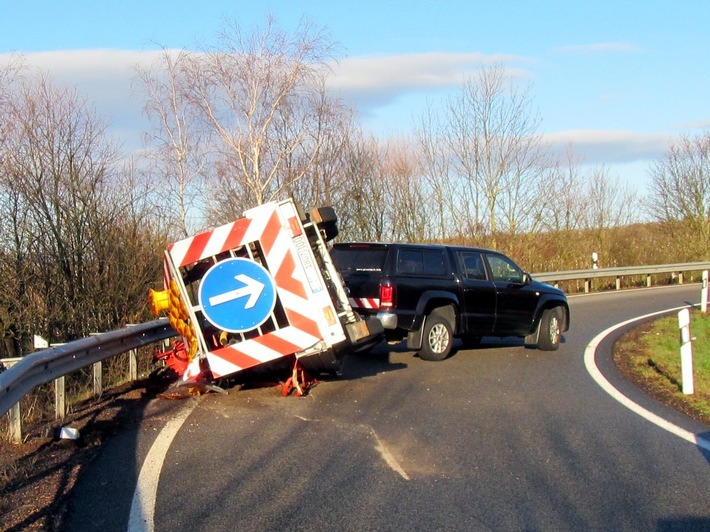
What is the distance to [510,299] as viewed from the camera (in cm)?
1382

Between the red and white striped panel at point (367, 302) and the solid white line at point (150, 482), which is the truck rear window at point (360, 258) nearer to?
the red and white striped panel at point (367, 302)

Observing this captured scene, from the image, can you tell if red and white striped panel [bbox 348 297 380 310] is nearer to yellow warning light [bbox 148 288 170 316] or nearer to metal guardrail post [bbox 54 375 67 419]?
yellow warning light [bbox 148 288 170 316]

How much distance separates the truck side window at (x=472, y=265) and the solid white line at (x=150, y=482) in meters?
6.64

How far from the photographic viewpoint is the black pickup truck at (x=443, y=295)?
480 inches

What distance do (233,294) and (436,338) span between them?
16.0 ft

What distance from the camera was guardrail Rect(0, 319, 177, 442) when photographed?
21.5 ft

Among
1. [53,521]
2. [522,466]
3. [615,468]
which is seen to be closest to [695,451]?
[615,468]

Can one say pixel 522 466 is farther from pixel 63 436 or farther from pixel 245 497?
pixel 63 436

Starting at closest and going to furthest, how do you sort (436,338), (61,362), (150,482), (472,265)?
(150,482) < (61,362) < (436,338) < (472,265)

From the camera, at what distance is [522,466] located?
6457mm

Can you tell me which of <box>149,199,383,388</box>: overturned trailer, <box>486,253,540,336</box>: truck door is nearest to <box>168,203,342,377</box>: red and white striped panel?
<box>149,199,383,388</box>: overturned trailer

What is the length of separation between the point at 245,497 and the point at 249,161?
698 inches

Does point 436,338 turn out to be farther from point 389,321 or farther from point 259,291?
point 259,291

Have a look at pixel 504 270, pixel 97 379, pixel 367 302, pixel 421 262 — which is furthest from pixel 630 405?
pixel 97 379
